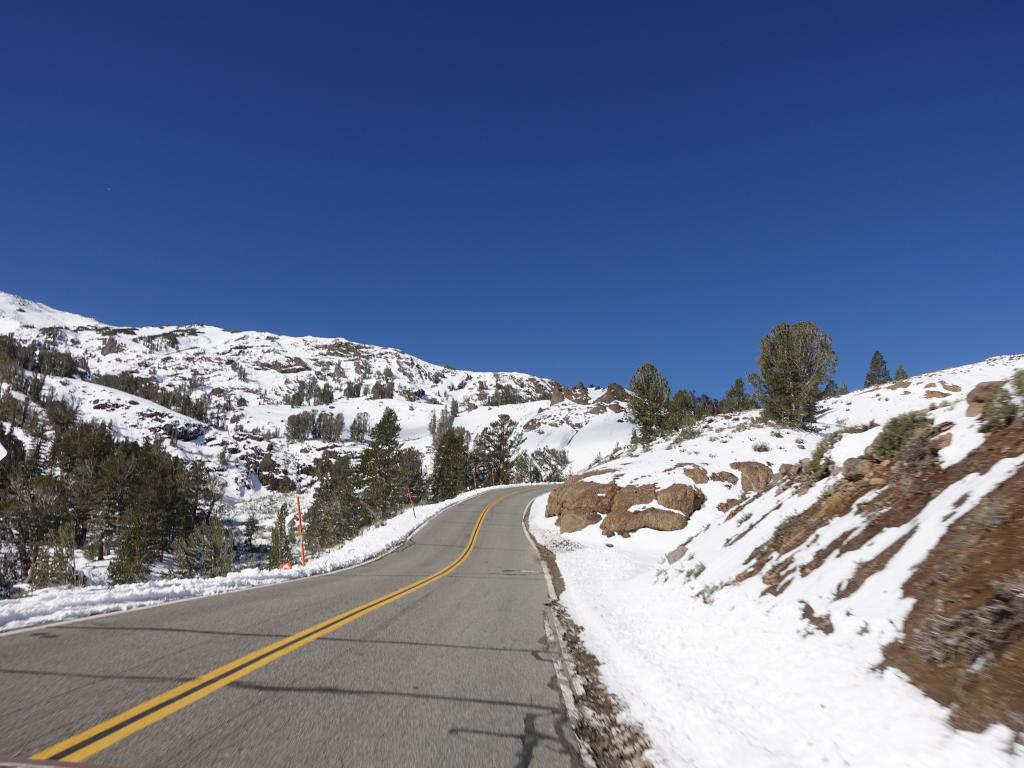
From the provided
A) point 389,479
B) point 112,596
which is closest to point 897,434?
point 112,596

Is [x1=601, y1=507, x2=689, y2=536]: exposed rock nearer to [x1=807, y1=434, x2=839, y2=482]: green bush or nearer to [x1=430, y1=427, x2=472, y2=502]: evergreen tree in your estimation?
[x1=807, y1=434, x2=839, y2=482]: green bush

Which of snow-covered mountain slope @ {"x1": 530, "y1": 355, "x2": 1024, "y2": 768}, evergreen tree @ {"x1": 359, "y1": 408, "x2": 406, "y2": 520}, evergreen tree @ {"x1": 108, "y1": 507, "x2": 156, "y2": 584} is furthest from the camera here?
evergreen tree @ {"x1": 359, "y1": 408, "x2": 406, "y2": 520}

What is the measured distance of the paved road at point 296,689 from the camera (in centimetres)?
368

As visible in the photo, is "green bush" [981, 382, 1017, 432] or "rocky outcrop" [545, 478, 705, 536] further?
"rocky outcrop" [545, 478, 705, 536]

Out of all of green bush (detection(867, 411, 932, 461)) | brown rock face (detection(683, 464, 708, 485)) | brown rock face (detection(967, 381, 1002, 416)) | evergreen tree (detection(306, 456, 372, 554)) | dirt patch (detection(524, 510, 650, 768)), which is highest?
brown rock face (detection(967, 381, 1002, 416))

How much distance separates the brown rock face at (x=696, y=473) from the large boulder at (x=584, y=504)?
3.55 meters

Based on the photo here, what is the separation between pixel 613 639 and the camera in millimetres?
7816

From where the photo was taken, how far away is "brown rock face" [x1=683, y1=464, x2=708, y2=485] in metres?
23.7

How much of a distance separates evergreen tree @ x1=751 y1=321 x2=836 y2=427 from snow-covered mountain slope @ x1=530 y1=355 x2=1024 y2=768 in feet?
67.5

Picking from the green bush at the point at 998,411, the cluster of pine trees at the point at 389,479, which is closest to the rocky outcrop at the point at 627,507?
the green bush at the point at 998,411

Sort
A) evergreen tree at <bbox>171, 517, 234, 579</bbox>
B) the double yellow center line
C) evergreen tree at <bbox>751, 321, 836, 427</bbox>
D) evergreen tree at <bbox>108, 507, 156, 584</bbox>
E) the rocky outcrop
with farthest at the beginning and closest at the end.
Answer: evergreen tree at <bbox>171, 517, 234, 579</bbox>, evergreen tree at <bbox>108, 507, 156, 584</bbox>, evergreen tree at <bbox>751, 321, 836, 427</bbox>, the rocky outcrop, the double yellow center line

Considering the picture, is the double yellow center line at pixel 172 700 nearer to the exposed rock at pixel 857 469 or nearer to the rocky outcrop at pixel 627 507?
the exposed rock at pixel 857 469

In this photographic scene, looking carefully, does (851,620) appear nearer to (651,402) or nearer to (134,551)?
(651,402)

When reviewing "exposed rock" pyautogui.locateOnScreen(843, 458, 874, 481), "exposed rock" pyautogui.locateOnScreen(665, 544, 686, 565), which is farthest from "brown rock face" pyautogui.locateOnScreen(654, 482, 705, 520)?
"exposed rock" pyautogui.locateOnScreen(843, 458, 874, 481)
